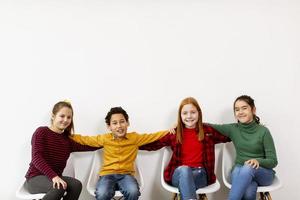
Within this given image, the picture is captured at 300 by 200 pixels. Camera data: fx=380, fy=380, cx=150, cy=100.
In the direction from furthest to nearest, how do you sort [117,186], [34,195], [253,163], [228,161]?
1. [228,161]
2. [117,186]
3. [253,163]
4. [34,195]

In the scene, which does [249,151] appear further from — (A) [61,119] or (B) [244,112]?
(A) [61,119]

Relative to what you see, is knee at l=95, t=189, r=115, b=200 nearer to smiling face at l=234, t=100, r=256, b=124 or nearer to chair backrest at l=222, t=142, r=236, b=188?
chair backrest at l=222, t=142, r=236, b=188

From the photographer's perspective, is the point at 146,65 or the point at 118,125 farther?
the point at 146,65

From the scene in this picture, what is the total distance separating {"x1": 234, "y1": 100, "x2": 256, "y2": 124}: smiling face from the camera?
2.82 m

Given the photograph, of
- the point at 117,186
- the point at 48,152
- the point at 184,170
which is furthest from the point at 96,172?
the point at 184,170

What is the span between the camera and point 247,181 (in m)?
2.50

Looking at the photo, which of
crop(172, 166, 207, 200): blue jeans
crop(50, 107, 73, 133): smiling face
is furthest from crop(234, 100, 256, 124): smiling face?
crop(50, 107, 73, 133): smiling face

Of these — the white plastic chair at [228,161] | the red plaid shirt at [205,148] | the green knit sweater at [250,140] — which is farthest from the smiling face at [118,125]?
the white plastic chair at [228,161]

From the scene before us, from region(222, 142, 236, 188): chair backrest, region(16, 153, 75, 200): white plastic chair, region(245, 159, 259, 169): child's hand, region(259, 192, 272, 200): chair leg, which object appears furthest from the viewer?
region(222, 142, 236, 188): chair backrest

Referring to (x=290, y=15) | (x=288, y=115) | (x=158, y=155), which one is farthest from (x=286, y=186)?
(x=290, y=15)

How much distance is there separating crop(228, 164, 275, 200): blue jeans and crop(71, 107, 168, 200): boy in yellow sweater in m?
0.65

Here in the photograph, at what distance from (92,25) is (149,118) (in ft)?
2.87

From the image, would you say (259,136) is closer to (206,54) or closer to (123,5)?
(206,54)

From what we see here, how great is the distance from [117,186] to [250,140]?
103 cm
